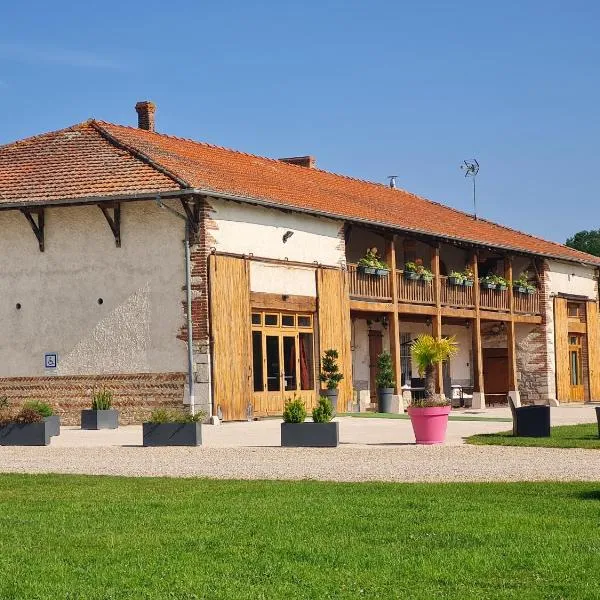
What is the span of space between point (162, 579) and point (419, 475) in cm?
644

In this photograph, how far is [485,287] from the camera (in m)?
36.2

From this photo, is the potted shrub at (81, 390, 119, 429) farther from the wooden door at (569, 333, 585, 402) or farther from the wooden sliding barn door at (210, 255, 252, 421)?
the wooden door at (569, 333, 585, 402)

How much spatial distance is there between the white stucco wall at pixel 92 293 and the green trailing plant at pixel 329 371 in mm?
4185

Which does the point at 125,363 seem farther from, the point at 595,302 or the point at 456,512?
the point at 595,302

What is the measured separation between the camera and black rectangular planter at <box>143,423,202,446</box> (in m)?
19.2

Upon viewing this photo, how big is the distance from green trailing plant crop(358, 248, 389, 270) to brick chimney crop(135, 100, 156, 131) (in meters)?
6.23

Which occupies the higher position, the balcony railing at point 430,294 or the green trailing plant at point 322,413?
the balcony railing at point 430,294

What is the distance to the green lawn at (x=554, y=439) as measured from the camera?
700 inches

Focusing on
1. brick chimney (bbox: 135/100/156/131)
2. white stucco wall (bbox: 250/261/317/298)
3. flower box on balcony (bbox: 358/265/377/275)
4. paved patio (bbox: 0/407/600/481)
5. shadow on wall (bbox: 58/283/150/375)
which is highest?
brick chimney (bbox: 135/100/156/131)

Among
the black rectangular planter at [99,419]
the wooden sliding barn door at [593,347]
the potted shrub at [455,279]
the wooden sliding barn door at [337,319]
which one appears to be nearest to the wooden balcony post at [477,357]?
the potted shrub at [455,279]

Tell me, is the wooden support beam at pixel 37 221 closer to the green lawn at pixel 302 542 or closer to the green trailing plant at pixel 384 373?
the green trailing plant at pixel 384 373

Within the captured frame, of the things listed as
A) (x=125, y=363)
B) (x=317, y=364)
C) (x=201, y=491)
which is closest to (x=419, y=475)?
(x=201, y=491)

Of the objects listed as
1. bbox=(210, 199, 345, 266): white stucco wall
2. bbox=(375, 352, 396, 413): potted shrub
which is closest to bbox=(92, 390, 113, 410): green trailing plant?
bbox=(210, 199, 345, 266): white stucco wall

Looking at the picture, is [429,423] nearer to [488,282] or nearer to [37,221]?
[37,221]
